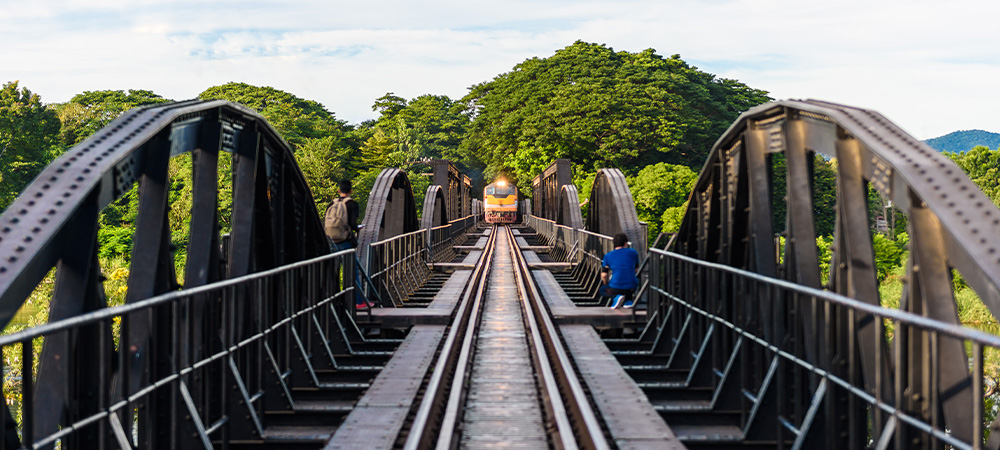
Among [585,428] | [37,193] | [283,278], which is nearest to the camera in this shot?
[37,193]

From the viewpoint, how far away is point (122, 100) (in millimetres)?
94438

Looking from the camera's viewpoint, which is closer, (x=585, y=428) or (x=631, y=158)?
(x=585, y=428)

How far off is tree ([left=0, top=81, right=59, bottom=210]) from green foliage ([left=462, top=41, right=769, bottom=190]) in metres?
34.0

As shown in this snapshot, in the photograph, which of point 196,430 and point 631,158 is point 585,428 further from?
point 631,158

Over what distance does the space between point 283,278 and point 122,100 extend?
316 ft

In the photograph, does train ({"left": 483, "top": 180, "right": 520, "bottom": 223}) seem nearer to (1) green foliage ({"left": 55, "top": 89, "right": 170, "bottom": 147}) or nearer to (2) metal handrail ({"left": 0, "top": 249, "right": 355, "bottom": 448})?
(1) green foliage ({"left": 55, "top": 89, "right": 170, "bottom": 147})

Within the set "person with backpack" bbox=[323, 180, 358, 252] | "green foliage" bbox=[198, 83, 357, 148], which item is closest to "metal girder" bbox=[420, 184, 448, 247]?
"person with backpack" bbox=[323, 180, 358, 252]

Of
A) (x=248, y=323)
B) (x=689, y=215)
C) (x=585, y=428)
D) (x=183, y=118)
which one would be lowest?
(x=585, y=428)

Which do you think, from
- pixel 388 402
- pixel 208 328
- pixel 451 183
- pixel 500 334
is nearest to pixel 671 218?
pixel 451 183

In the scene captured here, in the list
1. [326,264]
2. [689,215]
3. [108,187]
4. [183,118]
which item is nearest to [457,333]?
[326,264]

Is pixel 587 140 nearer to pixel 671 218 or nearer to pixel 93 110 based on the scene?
pixel 671 218

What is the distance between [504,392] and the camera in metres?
8.54

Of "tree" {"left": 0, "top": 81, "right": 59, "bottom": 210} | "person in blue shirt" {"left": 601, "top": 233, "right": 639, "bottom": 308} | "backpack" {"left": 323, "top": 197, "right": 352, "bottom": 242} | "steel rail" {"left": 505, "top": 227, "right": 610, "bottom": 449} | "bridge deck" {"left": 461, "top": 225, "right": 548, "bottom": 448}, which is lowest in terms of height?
"bridge deck" {"left": 461, "top": 225, "right": 548, "bottom": 448}

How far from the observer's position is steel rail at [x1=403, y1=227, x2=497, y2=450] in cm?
648
